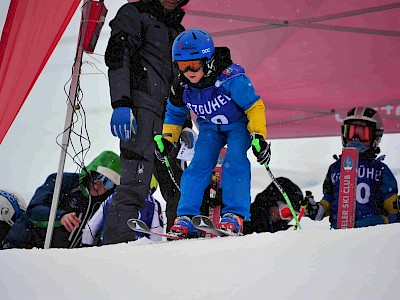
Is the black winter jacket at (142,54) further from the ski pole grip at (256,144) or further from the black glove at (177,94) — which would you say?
the ski pole grip at (256,144)

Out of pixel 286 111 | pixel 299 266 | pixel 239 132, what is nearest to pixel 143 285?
pixel 299 266

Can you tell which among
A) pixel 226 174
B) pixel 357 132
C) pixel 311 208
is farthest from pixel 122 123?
pixel 357 132

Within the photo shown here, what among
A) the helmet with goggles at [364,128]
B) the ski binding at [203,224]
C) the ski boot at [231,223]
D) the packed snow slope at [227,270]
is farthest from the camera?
the helmet with goggles at [364,128]

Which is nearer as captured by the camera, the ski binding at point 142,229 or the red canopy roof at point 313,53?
the ski binding at point 142,229

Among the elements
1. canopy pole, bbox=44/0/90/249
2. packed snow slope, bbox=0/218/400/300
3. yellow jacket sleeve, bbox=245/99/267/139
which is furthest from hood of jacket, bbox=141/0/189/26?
packed snow slope, bbox=0/218/400/300

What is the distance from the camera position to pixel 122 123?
3246 millimetres

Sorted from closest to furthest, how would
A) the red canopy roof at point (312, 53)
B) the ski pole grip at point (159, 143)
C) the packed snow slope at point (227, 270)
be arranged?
the packed snow slope at point (227, 270), the ski pole grip at point (159, 143), the red canopy roof at point (312, 53)

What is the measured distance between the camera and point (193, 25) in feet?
18.3

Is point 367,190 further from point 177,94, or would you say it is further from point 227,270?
point 227,270

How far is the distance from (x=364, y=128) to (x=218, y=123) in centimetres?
146

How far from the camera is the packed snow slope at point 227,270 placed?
1542 mm

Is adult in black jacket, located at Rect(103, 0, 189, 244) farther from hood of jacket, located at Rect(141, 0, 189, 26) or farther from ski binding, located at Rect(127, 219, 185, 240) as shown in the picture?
ski binding, located at Rect(127, 219, 185, 240)

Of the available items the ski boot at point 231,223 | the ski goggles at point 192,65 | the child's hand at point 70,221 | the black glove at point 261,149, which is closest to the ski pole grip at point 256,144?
the black glove at point 261,149

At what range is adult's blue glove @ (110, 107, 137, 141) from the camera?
3.25 meters
